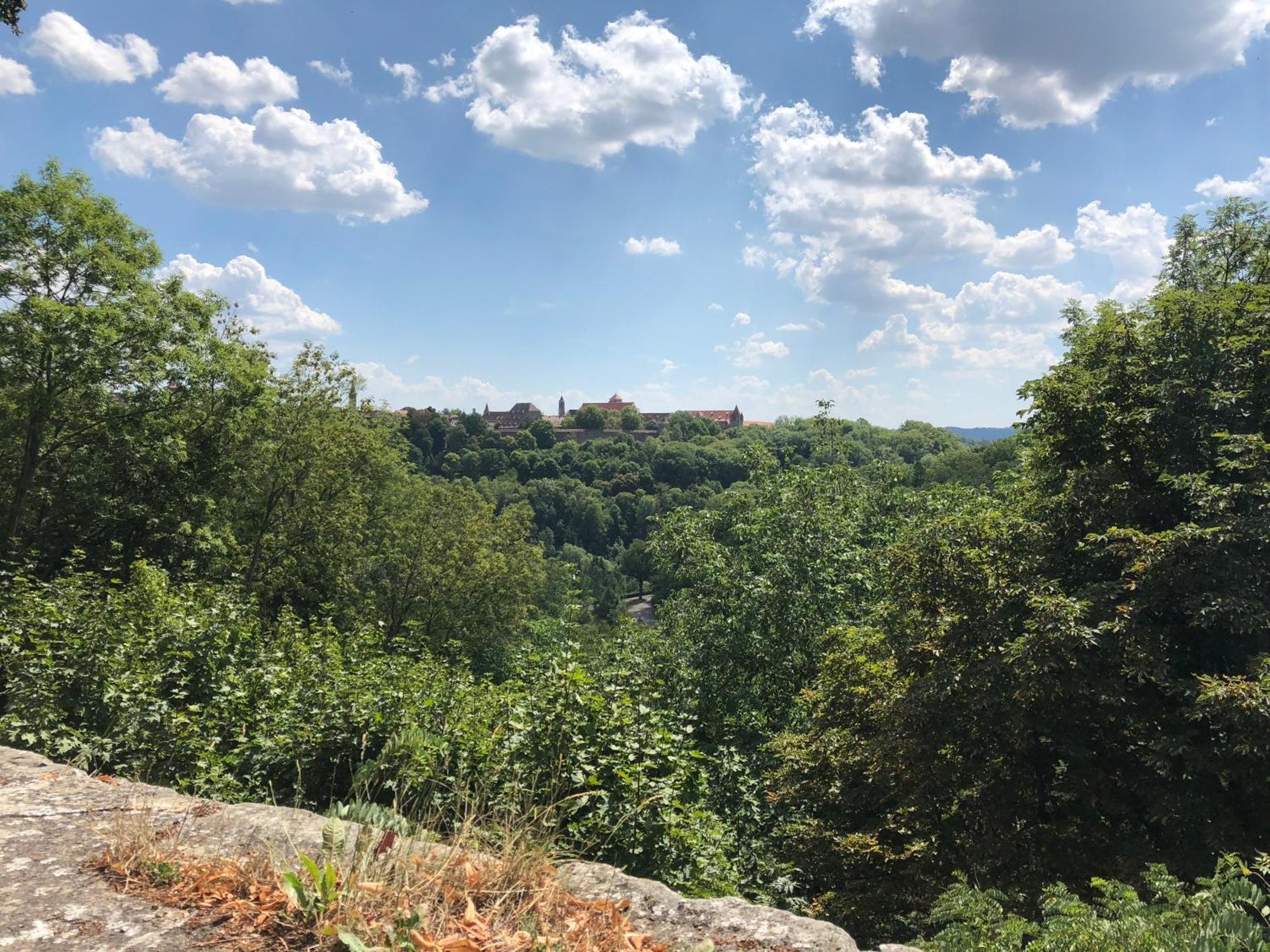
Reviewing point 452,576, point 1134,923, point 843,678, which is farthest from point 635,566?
point 1134,923

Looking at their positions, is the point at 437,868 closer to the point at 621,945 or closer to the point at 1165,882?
the point at 621,945

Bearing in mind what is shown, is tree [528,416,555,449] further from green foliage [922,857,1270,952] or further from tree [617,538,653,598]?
green foliage [922,857,1270,952]

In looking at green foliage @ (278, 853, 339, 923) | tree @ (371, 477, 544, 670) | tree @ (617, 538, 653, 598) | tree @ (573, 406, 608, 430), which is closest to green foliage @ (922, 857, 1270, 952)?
green foliage @ (278, 853, 339, 923)

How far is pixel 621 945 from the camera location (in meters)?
2.28

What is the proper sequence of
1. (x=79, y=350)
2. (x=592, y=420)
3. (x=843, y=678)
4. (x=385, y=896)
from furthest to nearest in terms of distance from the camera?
(x=592, y=420), (x=79, y=350), (x=843, y=678), (x=385, y=896)

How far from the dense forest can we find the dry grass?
0.28 m

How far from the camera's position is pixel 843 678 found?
886 centimetres

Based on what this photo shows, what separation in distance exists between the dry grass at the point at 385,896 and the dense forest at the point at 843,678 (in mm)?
278

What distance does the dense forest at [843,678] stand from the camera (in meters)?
4.14

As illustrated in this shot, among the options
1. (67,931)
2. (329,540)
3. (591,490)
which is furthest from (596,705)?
(591,490)

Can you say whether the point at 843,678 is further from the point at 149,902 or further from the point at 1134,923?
the point at 149,902

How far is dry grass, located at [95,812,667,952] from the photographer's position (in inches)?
84.8

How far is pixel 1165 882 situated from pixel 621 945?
260 cm

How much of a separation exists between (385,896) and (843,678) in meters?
7.58
